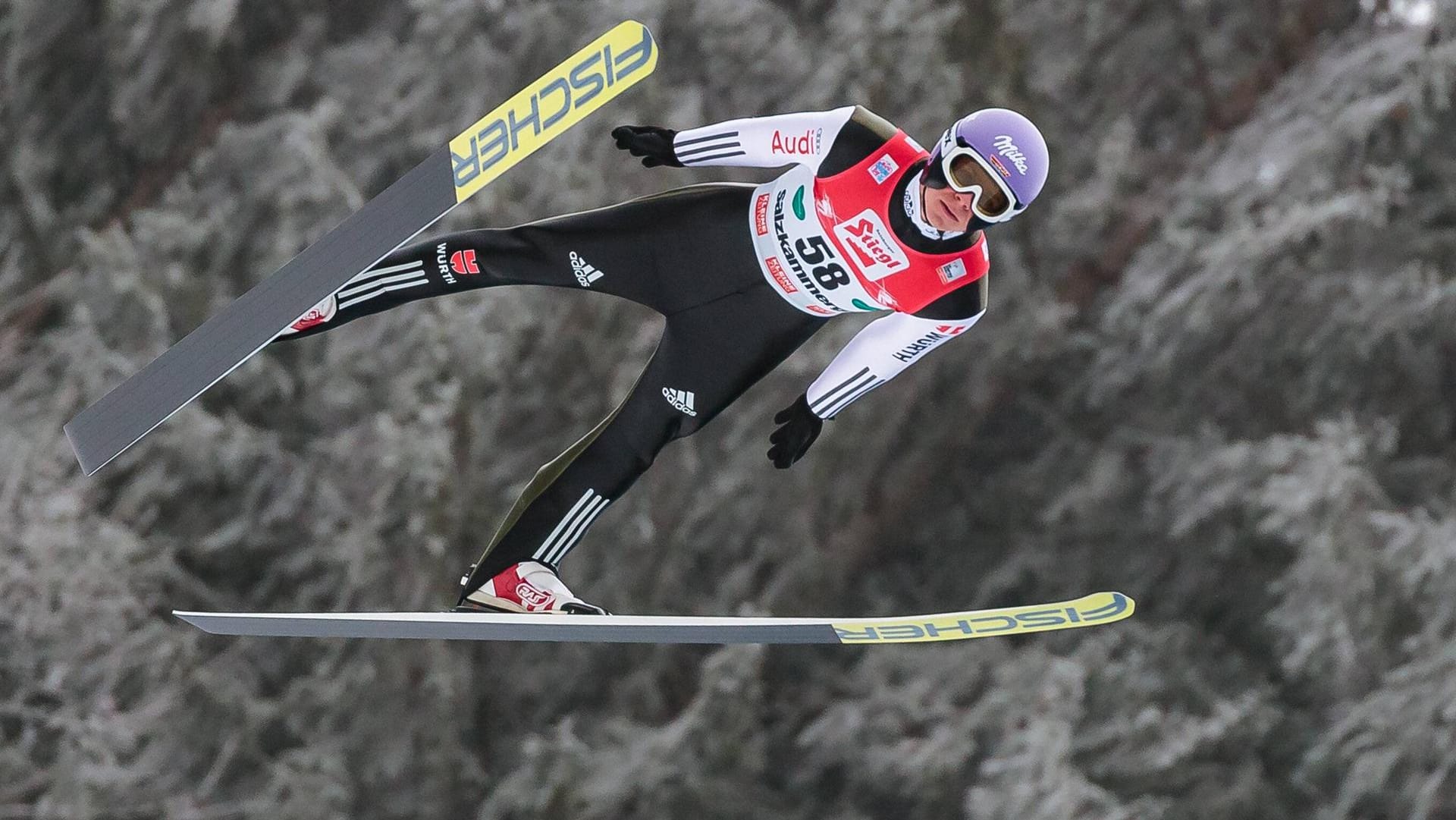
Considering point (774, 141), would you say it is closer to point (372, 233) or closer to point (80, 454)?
point (372, 233)

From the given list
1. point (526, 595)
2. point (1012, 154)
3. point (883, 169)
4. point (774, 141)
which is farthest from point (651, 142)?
point (526, 595)

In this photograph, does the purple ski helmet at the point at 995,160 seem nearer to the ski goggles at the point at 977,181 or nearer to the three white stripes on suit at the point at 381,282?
the ski goggles at the point at 977,181

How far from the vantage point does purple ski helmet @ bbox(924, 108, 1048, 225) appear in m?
2.68

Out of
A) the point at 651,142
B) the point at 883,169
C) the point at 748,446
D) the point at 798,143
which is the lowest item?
the point at 883,169

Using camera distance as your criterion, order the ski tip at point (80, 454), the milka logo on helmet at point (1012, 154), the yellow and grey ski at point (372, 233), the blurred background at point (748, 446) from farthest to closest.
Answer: the blurred background at point (748, 446) → the ski tip at point (80, 454) → the milka logo on helmet at point (1012, 154) → the yellow and grey ski at point (372, 233)

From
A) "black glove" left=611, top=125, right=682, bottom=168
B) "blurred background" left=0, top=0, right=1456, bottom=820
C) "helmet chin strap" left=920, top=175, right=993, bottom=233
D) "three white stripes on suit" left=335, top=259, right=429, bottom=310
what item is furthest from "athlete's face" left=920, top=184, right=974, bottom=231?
"blurred background" left=0, top=0, right=1456, bottom=820

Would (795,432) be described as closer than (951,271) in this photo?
No

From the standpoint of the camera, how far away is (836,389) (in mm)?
3090

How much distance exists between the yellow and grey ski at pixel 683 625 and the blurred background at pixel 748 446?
3132 mm

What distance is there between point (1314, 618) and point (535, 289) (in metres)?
3.15

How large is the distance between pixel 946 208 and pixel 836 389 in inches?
18.3

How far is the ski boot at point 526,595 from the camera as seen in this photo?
3.18m

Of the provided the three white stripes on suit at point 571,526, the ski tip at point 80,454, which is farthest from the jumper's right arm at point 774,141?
the ski tip at point 80,454

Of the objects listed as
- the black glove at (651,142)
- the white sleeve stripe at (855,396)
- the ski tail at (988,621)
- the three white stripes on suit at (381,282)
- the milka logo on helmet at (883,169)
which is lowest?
the ski tail at (988,621)
